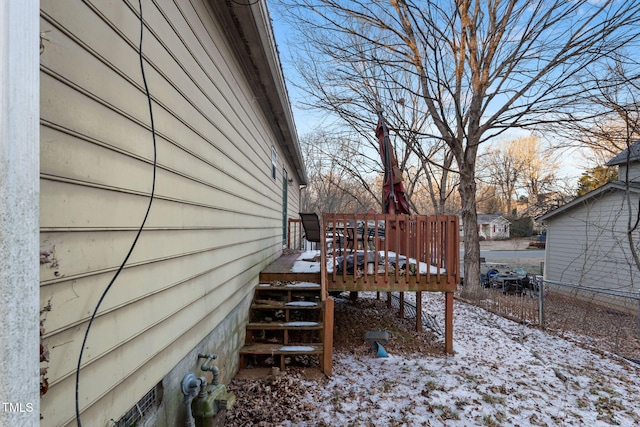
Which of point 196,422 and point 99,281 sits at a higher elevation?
point 99,281

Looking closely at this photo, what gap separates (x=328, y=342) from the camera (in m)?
3.95

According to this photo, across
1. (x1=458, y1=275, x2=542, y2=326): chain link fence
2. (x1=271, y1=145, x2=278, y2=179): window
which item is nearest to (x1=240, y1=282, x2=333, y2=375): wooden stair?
(x1=271, y1=145, x2=278, y2=179): window

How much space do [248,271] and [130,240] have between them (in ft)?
9.27

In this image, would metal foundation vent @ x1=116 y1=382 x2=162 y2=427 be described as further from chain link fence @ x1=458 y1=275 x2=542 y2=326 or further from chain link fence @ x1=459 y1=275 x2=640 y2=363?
chain link fence @ x1=458 y1=275 x2=542 y2=326

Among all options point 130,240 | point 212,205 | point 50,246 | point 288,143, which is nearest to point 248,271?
point 212,205

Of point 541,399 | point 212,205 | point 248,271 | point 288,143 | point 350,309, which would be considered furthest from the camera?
point 288,143

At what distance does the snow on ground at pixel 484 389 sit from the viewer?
3184 millimetres

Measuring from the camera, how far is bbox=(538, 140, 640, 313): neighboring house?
10.9 metres

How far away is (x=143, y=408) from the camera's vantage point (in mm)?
1889

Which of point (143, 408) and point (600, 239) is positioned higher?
point (600, 239)

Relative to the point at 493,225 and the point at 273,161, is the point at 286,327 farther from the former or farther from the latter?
the point at 493,225

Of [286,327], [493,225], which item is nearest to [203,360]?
[286,327]

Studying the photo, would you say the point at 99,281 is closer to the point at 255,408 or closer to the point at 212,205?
the point at 212,205

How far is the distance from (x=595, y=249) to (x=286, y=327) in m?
13.2
